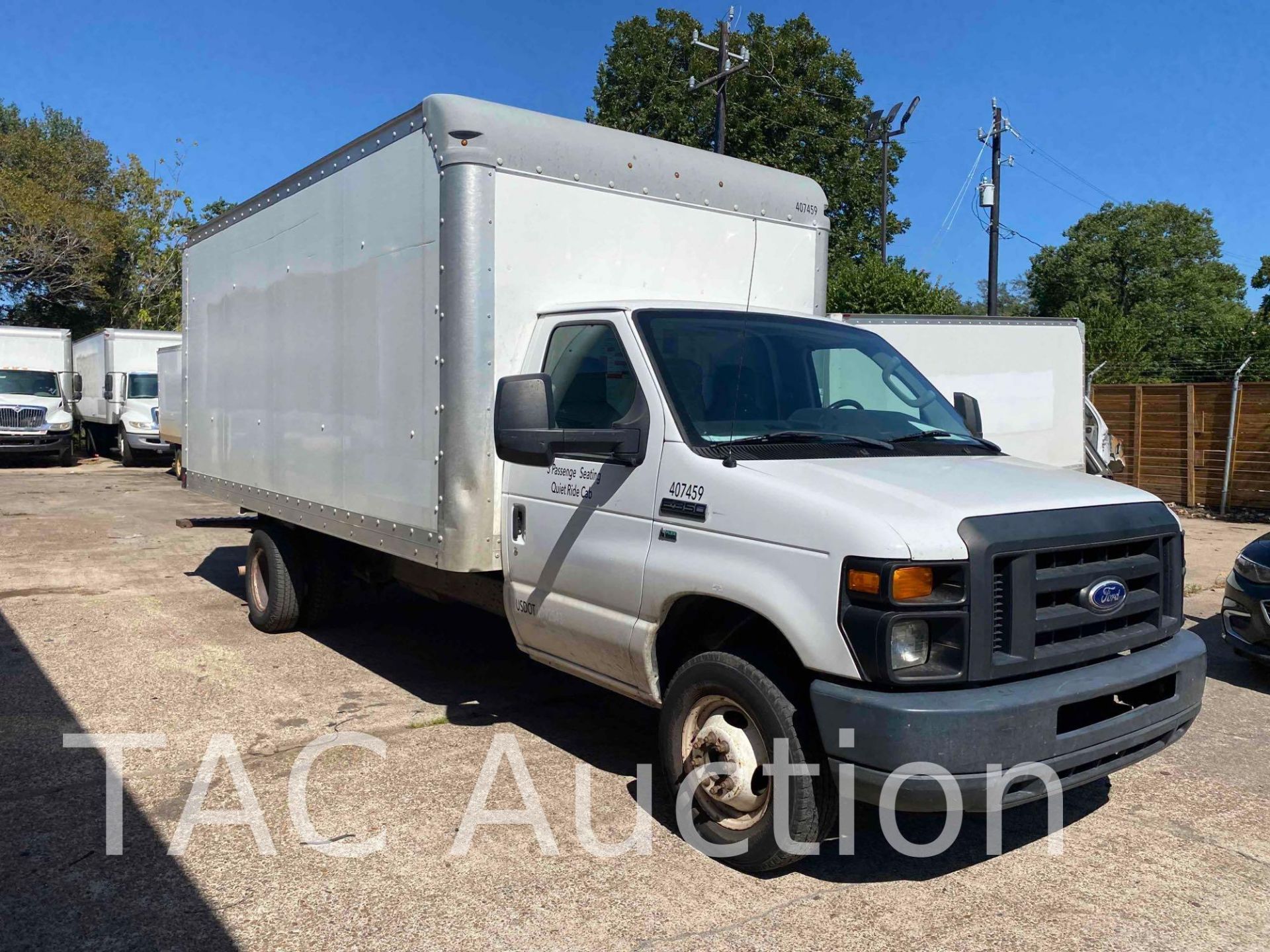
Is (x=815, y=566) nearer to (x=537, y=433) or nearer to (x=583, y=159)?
(x=537, y=433)

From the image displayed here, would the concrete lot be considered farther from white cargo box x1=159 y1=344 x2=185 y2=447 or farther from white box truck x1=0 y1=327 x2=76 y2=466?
white box truck x1=0 y1=327 x2=76 y2=466

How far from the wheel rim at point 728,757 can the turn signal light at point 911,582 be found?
0.82 meters

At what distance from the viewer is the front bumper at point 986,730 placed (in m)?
3.31

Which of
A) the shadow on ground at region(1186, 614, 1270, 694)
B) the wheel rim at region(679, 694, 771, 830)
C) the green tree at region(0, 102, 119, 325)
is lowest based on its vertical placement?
the shadow on ground at region(1186, 614, 1270, 694)

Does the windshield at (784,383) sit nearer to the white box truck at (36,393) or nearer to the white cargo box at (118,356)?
the white cargo box at (118,356)

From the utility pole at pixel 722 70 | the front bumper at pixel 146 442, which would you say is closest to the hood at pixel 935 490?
the utility pole at pixel 722 70

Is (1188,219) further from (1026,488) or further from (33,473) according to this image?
(1026,488)

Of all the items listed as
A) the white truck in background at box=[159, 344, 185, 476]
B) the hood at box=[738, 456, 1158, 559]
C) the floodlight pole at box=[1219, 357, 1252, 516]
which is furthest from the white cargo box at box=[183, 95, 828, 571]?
the floodlight pole at box=[1219, 357, 1252, 516]

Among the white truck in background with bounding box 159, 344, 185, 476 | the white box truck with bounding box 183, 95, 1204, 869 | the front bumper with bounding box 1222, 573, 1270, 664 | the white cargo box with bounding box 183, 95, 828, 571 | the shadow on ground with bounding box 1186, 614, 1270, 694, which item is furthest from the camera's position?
the white truck in background with bounding box 159, 344, 185, 476

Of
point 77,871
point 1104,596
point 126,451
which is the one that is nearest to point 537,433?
point 1104,596

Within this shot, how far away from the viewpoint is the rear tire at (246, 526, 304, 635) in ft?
24.7

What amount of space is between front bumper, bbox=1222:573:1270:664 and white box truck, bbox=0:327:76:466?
23569 millimetres

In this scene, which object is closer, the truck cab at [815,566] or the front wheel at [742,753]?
the truck cab at [815,566]

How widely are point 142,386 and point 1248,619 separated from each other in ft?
78.9
